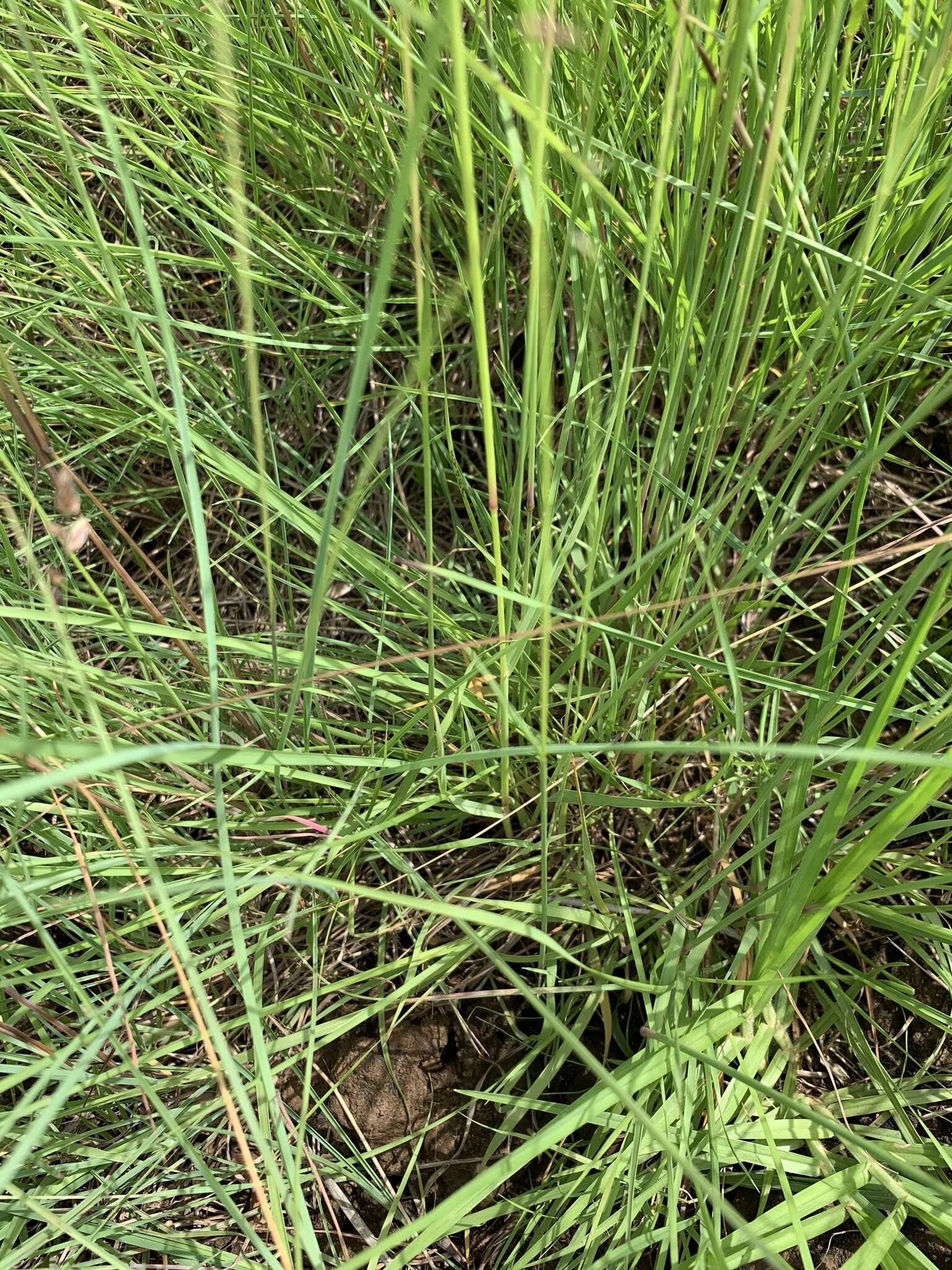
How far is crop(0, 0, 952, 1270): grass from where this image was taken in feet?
1.78

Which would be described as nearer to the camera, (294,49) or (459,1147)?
(459,1147)

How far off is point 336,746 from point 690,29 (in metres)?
0.55

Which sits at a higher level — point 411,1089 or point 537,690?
point 537,690

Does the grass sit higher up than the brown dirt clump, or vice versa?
the grass

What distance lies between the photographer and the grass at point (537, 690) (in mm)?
543

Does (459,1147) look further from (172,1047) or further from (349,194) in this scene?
(349,194)

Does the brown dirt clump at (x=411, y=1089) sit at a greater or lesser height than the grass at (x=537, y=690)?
lesser

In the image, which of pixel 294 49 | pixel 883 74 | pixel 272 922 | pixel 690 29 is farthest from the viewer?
pixel 294 49

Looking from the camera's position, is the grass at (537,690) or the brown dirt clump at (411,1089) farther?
the brown dirt clump at (411,1089)

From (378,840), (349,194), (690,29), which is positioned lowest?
(378,840)

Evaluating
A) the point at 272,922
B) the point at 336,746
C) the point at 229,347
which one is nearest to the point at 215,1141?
the point at 272,922

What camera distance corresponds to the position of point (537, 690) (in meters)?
0.68

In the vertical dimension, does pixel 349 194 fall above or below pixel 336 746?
above

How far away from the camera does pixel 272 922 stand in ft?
2.05
